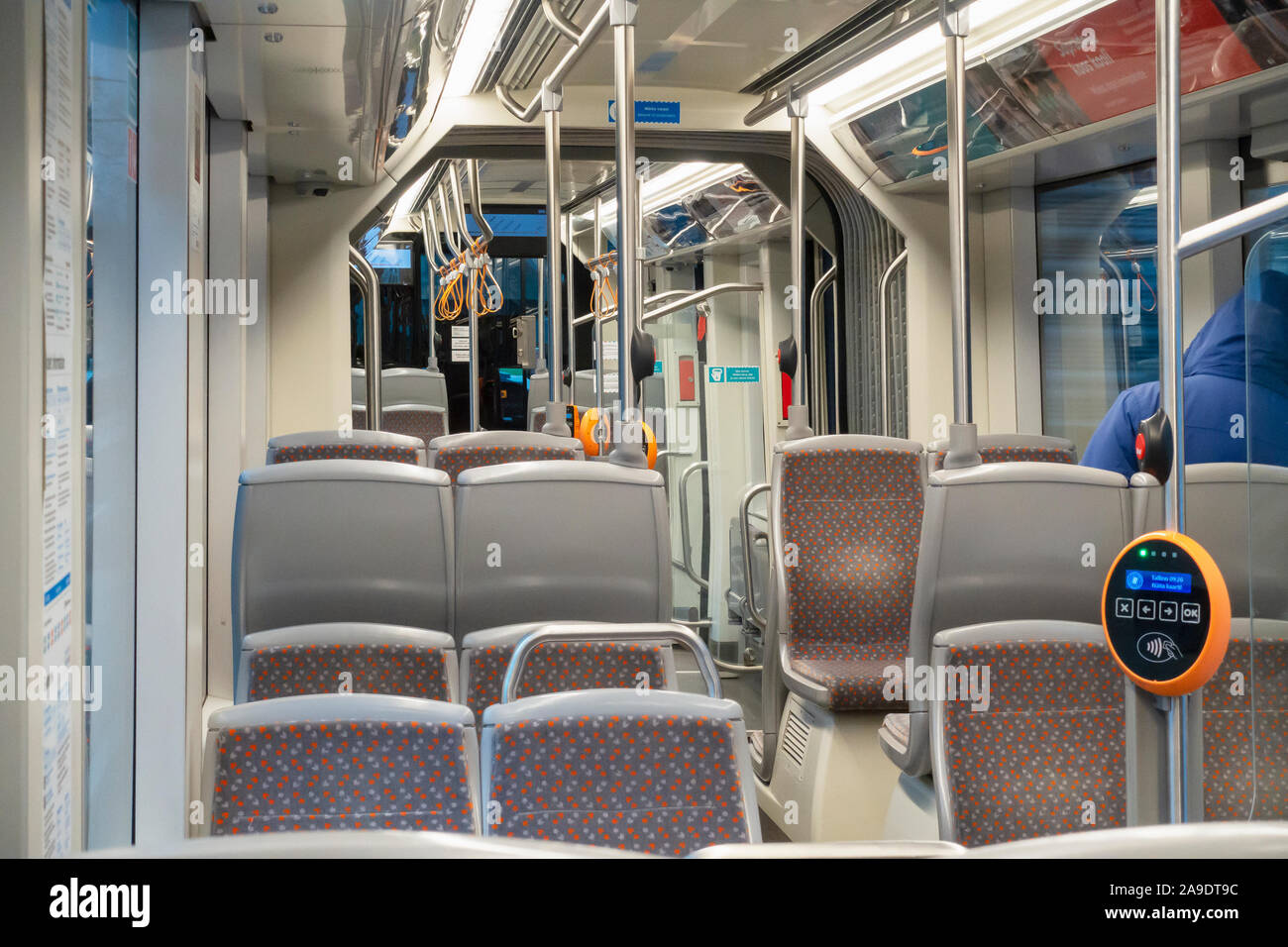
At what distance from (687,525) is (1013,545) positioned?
4.75 metres

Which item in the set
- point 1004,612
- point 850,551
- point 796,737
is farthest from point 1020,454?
point 1004,612

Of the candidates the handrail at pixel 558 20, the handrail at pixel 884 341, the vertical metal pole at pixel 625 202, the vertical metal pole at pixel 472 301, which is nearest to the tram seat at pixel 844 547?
the vertical metal pole at pixel 625 202

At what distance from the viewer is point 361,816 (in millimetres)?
1523

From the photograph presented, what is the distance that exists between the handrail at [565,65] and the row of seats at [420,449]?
1301 mm

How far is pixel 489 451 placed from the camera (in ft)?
12.1

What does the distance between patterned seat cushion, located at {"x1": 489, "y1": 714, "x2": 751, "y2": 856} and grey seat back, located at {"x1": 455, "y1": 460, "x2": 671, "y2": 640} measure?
118cm

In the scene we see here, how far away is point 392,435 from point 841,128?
3.59 metres

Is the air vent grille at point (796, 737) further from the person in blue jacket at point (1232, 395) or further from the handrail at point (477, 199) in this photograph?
the handrail at point (477, 199)

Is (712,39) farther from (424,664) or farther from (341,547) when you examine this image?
(424,664)

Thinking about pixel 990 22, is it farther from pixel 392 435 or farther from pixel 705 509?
pixel 705 509

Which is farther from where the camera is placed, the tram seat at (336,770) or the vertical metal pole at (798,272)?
the vertical metal pole at (798,272)

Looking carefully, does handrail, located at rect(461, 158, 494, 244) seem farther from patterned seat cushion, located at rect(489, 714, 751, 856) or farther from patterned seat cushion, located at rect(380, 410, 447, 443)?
patterned seat cushion, located at rect(489, 714, 751, 856)

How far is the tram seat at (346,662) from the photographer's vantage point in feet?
7.30
